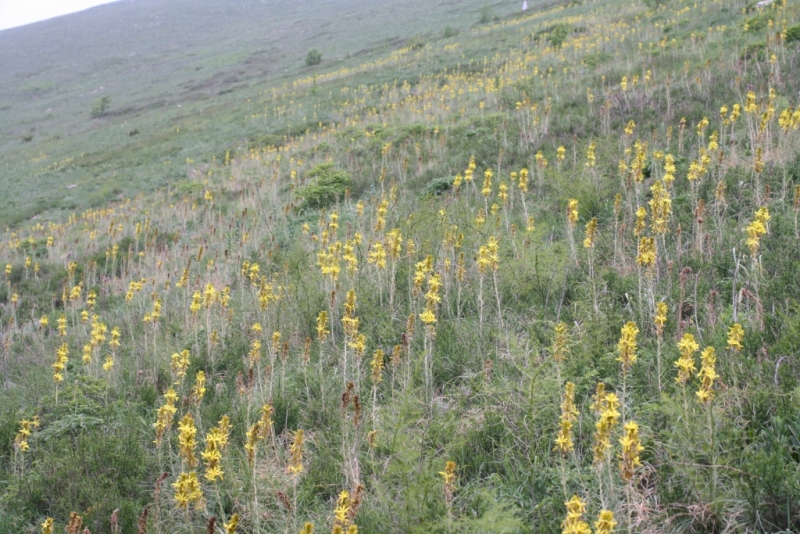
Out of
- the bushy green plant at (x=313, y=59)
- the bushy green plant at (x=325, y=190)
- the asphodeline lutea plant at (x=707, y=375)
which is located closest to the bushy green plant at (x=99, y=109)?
the bushy green plant at (x=313, y=59)

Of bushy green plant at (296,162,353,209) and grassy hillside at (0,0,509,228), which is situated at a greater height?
grassy hillside at (0,0,509,228)

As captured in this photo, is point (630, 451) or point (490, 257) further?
point (490, 257)

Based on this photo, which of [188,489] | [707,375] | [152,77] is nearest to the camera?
[707,375]

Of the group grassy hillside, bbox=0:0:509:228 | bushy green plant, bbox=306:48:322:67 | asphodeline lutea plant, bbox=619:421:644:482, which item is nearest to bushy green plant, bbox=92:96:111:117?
grassy hillside, bbox=0:0:509:228

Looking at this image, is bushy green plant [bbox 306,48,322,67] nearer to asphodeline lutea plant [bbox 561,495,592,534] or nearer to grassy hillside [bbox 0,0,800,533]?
grassy hillside [bbox 0,0,800,533]

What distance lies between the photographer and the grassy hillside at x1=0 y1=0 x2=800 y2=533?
100 inches

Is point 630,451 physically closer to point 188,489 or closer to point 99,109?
point 188,489

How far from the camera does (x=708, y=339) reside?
3326 millimetres

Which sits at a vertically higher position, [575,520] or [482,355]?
[575,520]

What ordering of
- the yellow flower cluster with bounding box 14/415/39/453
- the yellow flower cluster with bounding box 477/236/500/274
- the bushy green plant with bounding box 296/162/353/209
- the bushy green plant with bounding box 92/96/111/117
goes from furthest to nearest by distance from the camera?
the bushy green plant with bounding box 92/96/111/117 < the bushy green plant with bounding box 296/162/353/209 < the yellow flower cluster with bounding box 477/236/500/274 < the yellow flower cluster with bounding box 14/415/39/453

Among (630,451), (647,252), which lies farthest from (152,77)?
(630,451)

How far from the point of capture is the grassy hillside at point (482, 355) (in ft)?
8.35

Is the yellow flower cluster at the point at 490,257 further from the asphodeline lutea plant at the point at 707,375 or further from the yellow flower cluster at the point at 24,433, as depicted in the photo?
the yellow flower cluster at the point at 24,433

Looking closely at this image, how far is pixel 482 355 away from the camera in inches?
157
